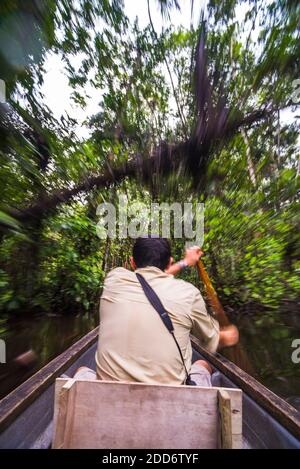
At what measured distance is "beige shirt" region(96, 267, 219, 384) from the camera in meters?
1.21

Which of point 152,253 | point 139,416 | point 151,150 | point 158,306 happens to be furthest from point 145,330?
point 151,150

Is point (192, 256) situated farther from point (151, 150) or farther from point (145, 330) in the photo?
point (151, 150)

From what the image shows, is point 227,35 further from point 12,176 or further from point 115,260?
point 115,260

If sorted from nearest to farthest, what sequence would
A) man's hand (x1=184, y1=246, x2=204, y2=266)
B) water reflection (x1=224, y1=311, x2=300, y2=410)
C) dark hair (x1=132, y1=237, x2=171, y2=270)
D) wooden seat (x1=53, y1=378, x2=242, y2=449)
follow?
wooden seat (x1=53, y1=378, x2=242, y2=449) < dark hair (x1=132, y1=237, x2=171, y2=270) < man's hand (x1=184, y1=246, x2=204, y2=266) < water reflection (x1=224, y1=311, x2=300, y2=410)

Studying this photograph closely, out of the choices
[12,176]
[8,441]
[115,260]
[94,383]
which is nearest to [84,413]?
[94,383]

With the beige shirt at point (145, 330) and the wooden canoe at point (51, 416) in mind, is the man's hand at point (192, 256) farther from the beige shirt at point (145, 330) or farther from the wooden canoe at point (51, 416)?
the wooden canoe at point (51, 416)

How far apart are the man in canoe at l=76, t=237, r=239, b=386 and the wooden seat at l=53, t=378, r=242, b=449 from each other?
179mm

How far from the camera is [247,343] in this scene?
4.73 m

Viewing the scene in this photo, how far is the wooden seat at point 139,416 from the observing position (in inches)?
39.7

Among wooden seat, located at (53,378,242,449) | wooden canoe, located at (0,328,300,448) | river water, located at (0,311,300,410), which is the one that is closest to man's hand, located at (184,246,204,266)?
wooden canoe, located at (0,328,300,448)

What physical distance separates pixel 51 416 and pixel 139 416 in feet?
3.47

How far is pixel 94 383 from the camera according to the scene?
1029 mm

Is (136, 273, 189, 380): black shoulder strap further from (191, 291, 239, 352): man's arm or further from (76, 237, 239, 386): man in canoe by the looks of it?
(191, 291, 239, 352): man's arm

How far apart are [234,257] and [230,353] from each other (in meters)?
1.80
